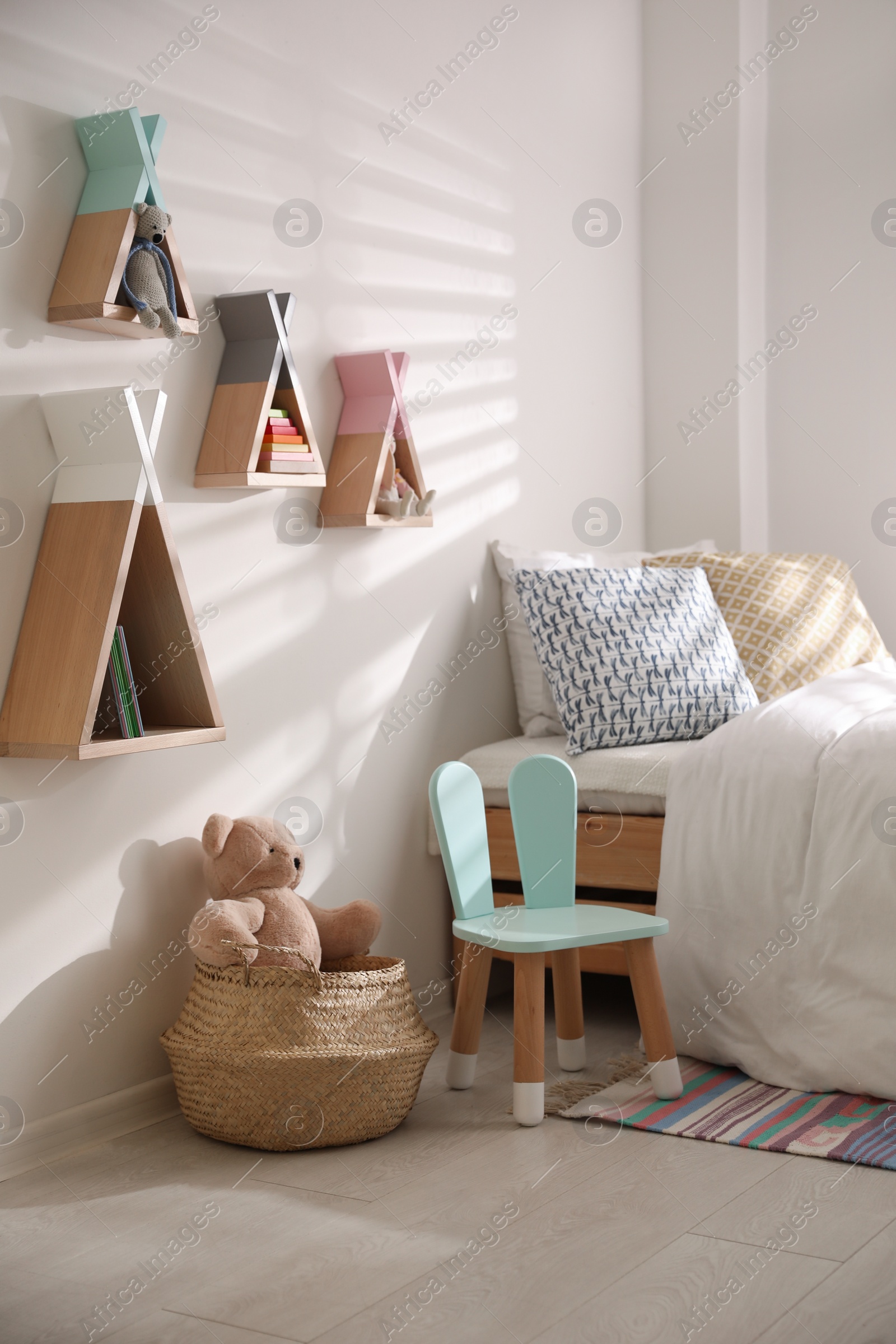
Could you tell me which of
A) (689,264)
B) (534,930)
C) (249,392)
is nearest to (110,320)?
(249,392)

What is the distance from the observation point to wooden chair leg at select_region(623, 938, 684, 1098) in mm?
2146

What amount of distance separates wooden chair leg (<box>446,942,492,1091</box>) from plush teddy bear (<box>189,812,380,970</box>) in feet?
0.88

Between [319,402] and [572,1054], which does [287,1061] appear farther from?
[319,402]

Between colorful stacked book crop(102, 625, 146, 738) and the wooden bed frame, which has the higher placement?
colorful stacked book crop(102, 625, 146, 738)

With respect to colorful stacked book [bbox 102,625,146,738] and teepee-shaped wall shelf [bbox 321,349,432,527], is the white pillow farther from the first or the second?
colorful stacked book [bbox 102,625,146,738]

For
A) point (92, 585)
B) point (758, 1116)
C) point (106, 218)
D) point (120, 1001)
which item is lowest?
point (758, 1116)

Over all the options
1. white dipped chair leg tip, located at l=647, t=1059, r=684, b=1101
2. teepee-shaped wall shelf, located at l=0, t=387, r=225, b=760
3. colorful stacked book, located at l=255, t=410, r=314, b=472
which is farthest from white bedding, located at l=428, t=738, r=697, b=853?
teepee-shaped wall shelf, located at l=0, t=387, r=225, b=760

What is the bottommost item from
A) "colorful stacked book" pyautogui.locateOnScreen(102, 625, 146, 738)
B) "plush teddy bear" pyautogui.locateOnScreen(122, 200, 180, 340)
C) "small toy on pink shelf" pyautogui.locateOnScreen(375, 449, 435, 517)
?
"colorful stacked book" pyautogui.locateOnScreen(102, 625, 146, 738)

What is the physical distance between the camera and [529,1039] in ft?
6.73

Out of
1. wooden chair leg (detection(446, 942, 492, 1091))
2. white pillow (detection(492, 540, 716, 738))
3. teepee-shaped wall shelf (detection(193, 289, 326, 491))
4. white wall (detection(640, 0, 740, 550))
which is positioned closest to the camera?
teepee-shaped wall shelf (detection(193, 289, 326, 491))

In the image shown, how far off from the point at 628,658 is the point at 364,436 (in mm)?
→ 725

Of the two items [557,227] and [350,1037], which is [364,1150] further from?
[557,227]

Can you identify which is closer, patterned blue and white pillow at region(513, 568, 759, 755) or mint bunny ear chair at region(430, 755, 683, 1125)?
mint bunny ear chair at region(430, 755, 683, 1125)

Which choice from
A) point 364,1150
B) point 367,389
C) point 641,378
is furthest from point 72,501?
point 641,378
